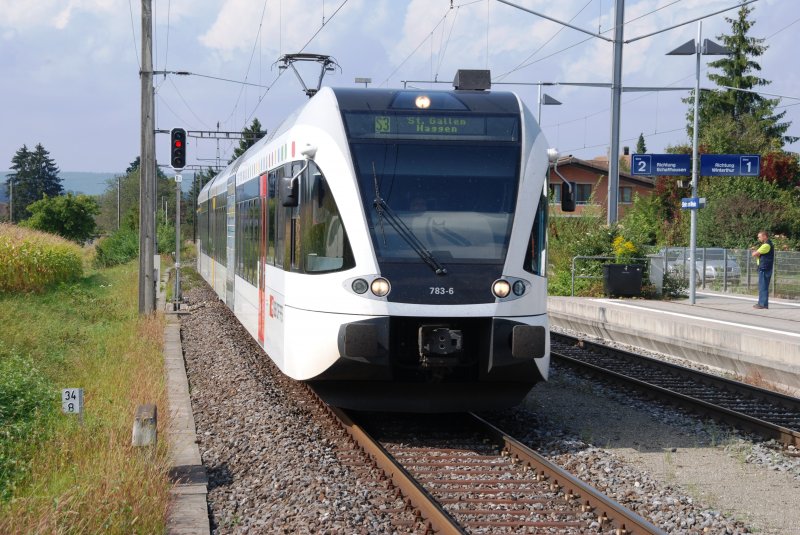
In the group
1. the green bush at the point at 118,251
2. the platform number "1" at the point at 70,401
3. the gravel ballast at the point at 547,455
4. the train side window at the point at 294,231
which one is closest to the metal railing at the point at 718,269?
the gravel ballast at the point at 547,455

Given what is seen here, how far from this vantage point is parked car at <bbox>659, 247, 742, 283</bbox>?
31266 mm

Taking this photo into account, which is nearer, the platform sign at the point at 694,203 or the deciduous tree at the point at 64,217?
the platform sign at the point at 694,203

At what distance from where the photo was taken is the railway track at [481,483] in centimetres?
654

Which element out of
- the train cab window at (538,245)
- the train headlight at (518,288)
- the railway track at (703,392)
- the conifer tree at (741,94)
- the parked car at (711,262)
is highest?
the conifer tree at (741,94)

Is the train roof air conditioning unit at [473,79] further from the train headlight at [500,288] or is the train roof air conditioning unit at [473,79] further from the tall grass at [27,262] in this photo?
the tall grass at [27,262]

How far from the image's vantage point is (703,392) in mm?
12766

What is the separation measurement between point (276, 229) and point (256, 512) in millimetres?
4794

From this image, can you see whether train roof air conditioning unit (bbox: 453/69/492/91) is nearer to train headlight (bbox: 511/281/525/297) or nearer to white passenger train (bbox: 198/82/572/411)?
white passenger train (bbox: 198/82/572/411)

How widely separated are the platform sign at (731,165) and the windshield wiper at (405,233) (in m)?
16.1

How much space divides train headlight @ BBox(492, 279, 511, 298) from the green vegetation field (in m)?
3.01

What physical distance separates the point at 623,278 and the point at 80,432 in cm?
1930

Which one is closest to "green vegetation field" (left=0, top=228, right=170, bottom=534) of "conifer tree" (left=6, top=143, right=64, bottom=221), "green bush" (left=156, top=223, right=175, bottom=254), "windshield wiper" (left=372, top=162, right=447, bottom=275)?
"windshield wiper" (left=372, top=162, right=447, bottom=275)

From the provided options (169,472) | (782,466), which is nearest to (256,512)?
(169,472)

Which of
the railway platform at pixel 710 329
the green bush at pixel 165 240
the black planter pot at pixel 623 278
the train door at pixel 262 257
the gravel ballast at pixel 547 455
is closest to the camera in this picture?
the gravel ballast at pixel 547 455
